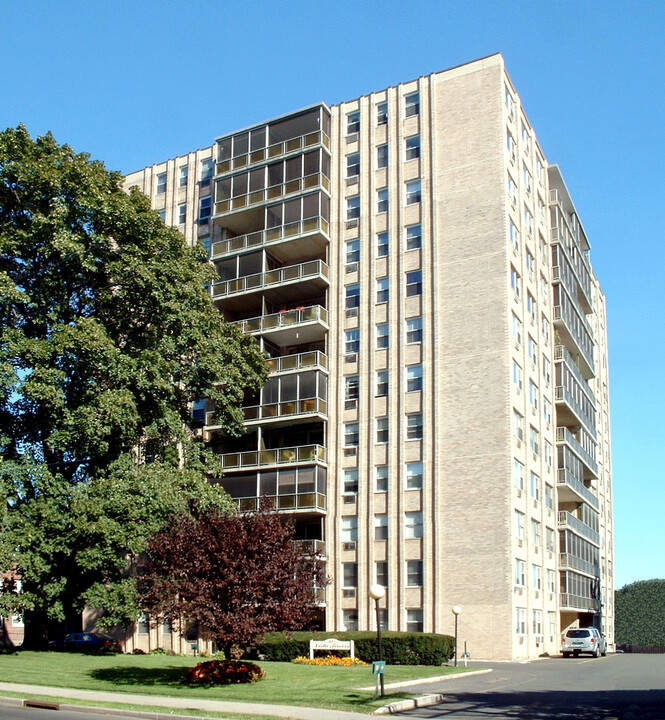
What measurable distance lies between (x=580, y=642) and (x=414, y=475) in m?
12.9

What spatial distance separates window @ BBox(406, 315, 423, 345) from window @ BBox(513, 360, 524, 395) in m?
4.93

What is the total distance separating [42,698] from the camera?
1983 centimetres

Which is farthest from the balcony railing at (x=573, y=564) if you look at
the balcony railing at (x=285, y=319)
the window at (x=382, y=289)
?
the balcony railing at (x=285, y=319)

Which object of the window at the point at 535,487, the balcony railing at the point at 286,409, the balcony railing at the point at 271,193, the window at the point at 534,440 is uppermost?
the balcony railing at the point at 271,193

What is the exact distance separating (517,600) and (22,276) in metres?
26.0

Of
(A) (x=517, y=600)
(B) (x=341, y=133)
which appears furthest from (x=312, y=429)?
(B) (x=341, y=133)

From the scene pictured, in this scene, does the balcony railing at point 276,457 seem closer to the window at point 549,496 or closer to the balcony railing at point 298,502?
the balcony railing at point 298,502

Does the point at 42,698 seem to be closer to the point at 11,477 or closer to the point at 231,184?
the point at 11,477

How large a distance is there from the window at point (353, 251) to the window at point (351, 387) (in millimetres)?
6471

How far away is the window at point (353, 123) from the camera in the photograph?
157ft

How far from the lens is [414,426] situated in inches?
1644

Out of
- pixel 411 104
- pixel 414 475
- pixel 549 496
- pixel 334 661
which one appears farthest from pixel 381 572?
pixel 411 104

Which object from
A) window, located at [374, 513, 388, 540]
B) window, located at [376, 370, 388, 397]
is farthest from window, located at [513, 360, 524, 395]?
window, located at [374, 513, 388, 540]

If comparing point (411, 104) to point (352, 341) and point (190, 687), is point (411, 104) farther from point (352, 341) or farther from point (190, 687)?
point (190, 687)
